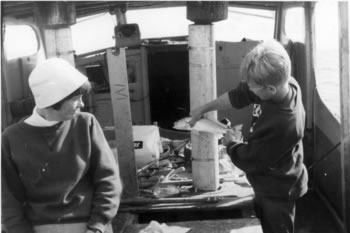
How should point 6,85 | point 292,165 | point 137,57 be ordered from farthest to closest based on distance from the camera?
point 137,57 < point 6,85 < point 292,165

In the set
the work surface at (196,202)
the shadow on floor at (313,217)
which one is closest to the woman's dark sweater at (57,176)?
the work surface at (196,202)

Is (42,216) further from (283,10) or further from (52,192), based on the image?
(283,10)

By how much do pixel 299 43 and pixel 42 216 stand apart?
16.0ft

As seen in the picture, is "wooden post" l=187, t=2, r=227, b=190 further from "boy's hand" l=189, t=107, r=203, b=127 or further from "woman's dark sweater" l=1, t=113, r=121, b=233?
"woman's dark sweater" l=1, t=113, r=121, b=233

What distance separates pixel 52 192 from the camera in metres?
2.38

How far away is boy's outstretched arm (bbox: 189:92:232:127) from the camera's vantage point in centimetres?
338

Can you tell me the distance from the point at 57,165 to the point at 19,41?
4729mm

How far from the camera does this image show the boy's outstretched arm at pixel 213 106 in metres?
3.38

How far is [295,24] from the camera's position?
22.2ft

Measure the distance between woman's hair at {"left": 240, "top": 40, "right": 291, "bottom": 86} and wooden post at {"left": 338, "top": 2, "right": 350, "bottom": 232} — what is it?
159cm

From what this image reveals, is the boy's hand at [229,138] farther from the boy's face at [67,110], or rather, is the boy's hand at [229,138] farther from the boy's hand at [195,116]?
the boy's face at [67,110]

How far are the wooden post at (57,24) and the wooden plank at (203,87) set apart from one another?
1066 mm

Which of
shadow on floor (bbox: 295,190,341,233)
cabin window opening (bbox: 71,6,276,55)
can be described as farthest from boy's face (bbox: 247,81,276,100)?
cabin window opening (bbox: 71,6,276,55)

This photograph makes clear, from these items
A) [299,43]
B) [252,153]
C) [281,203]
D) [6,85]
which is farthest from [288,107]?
[6,85]
